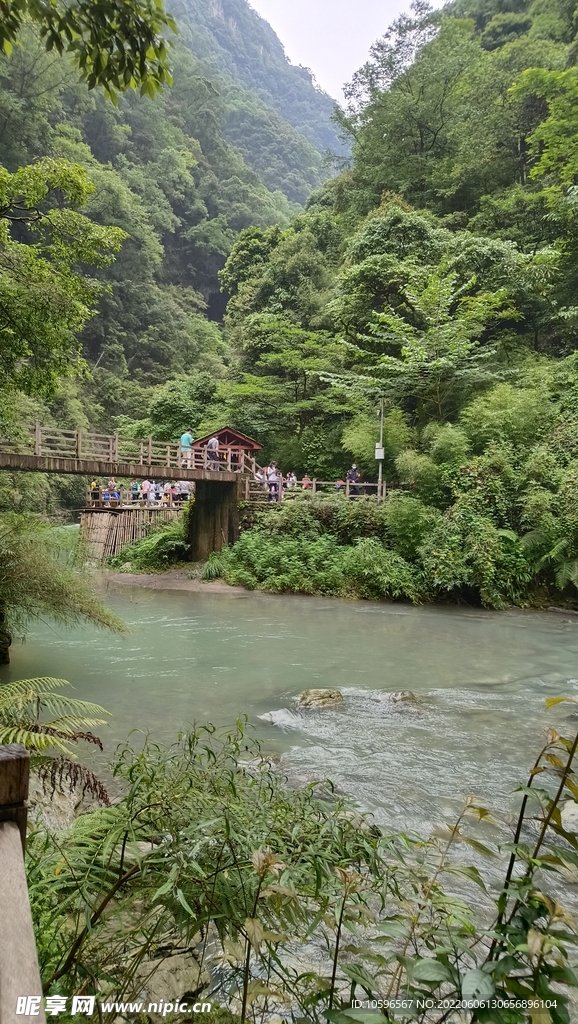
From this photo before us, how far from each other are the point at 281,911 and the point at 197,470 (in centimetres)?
1583

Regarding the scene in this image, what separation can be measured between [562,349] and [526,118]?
9.98m

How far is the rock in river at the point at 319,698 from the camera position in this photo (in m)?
6.86

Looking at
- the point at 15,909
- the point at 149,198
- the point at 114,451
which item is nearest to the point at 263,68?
the point at 149,198

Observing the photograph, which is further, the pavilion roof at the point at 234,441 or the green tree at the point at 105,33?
the pavilion roof at the point at 234,441

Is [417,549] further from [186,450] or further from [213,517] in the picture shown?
[186,450]

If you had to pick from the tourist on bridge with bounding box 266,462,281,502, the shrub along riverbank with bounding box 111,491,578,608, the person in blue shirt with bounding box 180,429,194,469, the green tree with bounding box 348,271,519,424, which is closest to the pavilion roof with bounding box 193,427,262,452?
the person in blue shirt with bounding box 180,429,194,469

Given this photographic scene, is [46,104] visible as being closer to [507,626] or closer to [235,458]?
[235,458]

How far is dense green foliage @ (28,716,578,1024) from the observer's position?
3.82ft

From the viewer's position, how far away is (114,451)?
15.8 metres

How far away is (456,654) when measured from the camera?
31.6 ft

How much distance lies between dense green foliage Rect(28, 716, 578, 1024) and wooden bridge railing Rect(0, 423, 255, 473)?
37.6ft

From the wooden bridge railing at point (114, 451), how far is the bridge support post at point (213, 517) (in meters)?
0.76

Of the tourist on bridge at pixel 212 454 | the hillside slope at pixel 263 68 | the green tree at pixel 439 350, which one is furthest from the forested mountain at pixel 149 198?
the hillside slope at pixel 263 68

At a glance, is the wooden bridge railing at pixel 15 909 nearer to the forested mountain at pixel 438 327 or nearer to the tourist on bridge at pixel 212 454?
the forested mountain at pixel 438 327
